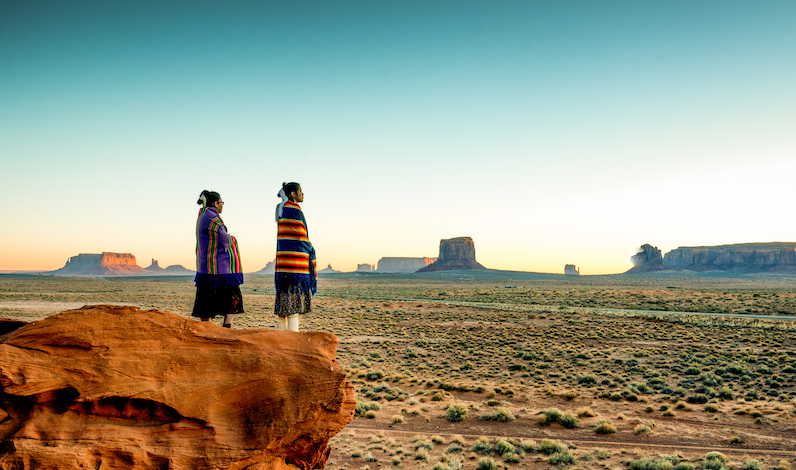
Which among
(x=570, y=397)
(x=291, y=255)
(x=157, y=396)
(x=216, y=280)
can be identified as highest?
(x=291, y=255)

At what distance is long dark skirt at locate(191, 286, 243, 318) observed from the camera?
5.55 metres

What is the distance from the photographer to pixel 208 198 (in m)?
5.88

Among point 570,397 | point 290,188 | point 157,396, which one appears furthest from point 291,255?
point 570,397

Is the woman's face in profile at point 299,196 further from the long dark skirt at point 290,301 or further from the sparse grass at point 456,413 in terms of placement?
the sparse grass at point 456,413

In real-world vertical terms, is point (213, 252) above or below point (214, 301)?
above

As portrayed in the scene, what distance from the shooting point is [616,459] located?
8711 mm

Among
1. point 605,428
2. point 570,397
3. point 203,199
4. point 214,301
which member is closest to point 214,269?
point 214,301

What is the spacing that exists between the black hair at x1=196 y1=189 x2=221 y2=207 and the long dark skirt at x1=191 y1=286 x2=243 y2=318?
42.8 inches

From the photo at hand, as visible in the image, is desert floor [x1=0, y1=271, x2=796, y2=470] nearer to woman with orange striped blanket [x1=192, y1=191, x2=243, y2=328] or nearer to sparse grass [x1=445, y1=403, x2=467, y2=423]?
sparse grass [x1=445, y1=403, x2=467, y2=423]

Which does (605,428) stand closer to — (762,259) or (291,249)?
(291,249)

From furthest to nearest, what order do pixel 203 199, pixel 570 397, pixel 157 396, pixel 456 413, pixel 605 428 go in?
1. pixel 570 397
2. pixel 456 413
3. pixel 605 428
4. pixel 203 199
5. pixel 157 396

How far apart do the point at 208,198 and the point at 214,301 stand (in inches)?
52.8

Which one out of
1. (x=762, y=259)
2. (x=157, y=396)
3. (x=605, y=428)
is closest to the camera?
(x=157, y=396)

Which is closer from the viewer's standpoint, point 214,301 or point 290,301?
point 214,301
